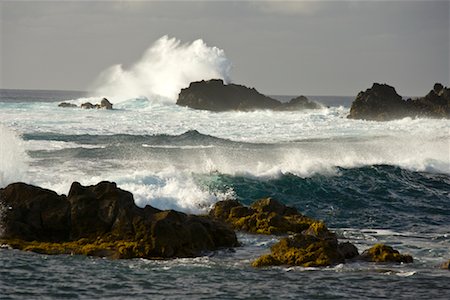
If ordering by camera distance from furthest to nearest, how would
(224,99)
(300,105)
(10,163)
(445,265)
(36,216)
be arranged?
(300,105) → (224,99) → (10,163) → (36,216) → (445,265)

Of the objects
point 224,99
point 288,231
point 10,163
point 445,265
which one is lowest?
point 445,265

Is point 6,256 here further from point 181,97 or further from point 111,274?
point 181,97

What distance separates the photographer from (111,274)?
17094 mm

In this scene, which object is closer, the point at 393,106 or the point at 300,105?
the point at 393,106

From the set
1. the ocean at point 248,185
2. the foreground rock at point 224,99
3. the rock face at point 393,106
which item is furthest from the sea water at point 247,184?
the foreground rock at point 224,99

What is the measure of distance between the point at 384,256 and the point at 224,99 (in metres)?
81.8

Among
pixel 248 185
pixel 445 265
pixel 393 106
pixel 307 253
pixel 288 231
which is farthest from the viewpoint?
pixel 393 106

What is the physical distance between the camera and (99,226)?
2050 cm

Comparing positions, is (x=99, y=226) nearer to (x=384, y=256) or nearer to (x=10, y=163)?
(x=384, y=256)

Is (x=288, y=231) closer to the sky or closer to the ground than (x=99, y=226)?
closer to the ground

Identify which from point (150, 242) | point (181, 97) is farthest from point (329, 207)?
point (181, 97)

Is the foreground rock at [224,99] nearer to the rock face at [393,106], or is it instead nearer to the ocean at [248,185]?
the rock face at [393,106]

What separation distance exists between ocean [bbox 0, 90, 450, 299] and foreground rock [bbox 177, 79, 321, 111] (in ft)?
89.8

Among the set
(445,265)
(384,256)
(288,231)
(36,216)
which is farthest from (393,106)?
(36,216)
